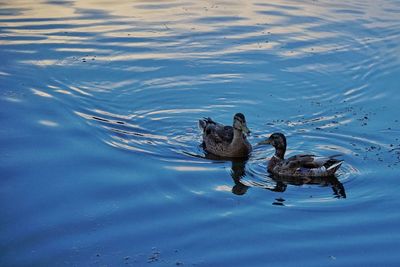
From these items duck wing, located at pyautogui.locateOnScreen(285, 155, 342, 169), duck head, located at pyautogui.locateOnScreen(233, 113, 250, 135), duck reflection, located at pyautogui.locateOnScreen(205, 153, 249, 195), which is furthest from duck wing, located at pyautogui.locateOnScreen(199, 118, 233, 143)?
duck wing, located at pyautogui.locateOnScreen(285, 155, 342, 169)

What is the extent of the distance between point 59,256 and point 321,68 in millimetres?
8599

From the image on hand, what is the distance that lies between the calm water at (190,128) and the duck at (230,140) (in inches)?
10.4

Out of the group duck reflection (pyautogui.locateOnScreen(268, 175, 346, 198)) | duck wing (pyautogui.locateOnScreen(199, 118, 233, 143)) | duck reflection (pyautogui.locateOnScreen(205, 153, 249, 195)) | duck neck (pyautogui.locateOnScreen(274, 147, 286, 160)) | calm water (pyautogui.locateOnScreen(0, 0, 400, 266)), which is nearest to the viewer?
calm water (pyautogui.locateOnScreen(0, 0, 400, 266))

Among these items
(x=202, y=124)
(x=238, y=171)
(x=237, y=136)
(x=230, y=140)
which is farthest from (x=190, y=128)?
(x=238, y=171)

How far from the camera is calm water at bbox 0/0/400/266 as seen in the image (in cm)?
998

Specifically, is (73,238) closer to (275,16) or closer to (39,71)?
(39,71)

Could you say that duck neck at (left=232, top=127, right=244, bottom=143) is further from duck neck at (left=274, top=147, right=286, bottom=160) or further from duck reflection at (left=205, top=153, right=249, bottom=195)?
duck neck at (left=274, top=147, right=286, bottom=160)

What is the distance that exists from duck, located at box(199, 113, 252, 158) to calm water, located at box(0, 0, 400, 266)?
26 cm

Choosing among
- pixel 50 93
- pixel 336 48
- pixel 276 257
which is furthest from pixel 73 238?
pixel 336 48

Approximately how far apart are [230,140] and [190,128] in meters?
0.99

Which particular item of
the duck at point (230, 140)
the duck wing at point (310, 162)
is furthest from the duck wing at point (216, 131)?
the duck wing at point (310, 162)

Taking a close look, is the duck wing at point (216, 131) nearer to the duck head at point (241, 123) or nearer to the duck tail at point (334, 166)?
the duck head at point (241, 123)

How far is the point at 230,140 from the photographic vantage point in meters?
13.7

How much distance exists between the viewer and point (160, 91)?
15609 mm
